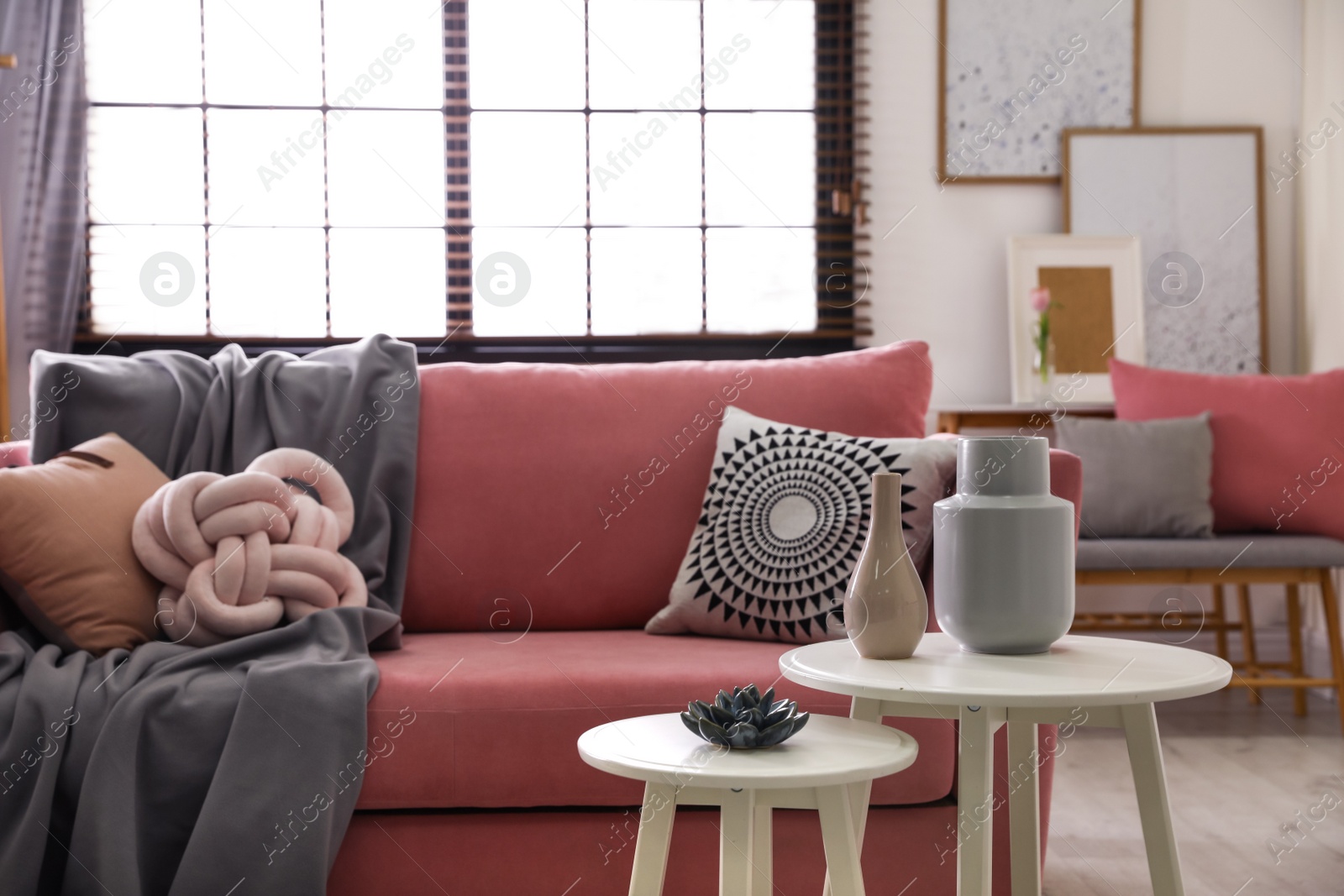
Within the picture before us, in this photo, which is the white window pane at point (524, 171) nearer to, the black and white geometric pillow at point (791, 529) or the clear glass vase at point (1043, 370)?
the clear glass vase at point (1043, 370)

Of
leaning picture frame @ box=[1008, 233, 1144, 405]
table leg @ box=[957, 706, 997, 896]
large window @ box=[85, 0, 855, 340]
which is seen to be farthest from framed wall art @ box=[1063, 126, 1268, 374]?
table leg @ box=[957, 706, 997, 896]

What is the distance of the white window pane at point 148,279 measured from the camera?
10.3 feet

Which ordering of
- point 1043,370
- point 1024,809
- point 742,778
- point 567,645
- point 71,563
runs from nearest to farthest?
point 742,778, point 1024,809, point 71,563, point 567,645, point 1043,370

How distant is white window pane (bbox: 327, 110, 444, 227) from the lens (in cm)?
323

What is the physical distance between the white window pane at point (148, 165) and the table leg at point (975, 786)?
2.92m

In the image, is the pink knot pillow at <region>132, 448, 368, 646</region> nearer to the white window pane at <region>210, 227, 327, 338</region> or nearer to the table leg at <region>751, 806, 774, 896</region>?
the table leg at <region>751, 806, 774, 896</region>

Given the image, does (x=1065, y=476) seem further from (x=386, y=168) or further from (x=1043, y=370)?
(x=386, y=168)

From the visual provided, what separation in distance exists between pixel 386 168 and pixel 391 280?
0.35 meters

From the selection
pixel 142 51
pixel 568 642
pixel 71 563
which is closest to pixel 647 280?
pixel 142 51

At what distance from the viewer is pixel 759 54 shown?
329 centimetres

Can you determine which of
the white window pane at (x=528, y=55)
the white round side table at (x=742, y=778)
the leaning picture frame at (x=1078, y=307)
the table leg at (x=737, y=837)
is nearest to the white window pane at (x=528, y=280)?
the white window pane at (x=528, y=55)

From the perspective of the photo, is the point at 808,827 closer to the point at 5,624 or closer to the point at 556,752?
the point at 556,752

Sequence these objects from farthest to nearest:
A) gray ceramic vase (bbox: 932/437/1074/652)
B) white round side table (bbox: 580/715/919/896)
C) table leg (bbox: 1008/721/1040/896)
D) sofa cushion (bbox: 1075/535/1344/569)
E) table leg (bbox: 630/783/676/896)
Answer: sofa cushion (bbox: 1075/535/1344/569) < table leg (bbox: 1008/721/1040/896) < gray ceramic vase (bbox: 932/437/1074/652) < table leg (bbox: 630/783/676/896) < white round side table (bbox: 580/715/919/896)

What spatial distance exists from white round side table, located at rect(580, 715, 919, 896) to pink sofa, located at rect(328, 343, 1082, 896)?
0.41m
